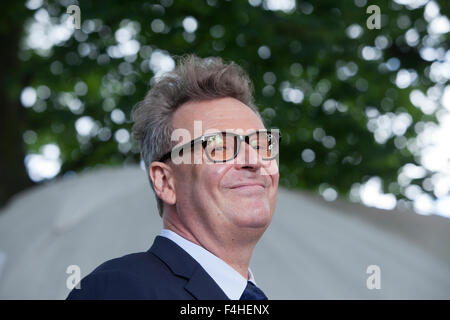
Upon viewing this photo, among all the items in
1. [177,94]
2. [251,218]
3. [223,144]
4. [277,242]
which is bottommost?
[277,242]

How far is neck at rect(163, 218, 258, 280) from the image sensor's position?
4.83ft

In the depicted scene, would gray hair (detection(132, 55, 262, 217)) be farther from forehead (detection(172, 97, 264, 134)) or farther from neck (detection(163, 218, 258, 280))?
neck (detection(163, 218, 258, 280))

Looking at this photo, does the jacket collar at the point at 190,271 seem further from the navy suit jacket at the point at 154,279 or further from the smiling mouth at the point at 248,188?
the smiling mouth at the point at 248,188

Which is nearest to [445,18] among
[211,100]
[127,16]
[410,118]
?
[410,118]

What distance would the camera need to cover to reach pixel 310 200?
399 centimetres

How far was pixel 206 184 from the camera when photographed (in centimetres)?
146

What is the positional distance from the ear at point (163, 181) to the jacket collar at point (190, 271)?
0.38 feet

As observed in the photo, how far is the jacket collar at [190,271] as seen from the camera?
139 cm

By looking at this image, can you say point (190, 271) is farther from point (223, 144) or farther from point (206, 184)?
point (223, 144)

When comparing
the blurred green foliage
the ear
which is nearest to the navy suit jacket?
the ear

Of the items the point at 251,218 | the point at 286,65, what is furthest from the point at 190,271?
the point at 286,65

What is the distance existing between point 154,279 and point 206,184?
0.26 meters

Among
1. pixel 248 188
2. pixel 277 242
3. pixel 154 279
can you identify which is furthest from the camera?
pixel 277 242

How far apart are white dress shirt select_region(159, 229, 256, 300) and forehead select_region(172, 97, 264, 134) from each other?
293 millimetres
